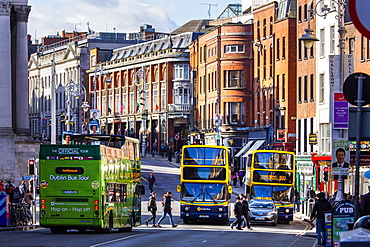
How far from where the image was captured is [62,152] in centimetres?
3039

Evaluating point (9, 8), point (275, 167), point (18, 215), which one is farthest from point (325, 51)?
point (18, 215)

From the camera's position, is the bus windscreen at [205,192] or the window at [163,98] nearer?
the bus windscreen at [205,192]

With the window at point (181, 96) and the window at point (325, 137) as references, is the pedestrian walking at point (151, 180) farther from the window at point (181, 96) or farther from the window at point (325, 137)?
the window at point (181, 96)

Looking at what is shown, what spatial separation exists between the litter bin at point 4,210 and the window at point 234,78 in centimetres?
5786

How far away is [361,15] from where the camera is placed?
7750 millimetres

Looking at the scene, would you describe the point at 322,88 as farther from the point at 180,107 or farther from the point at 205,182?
the point at 180,107

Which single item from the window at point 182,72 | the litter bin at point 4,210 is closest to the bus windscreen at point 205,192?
the litter bin at point 4,210

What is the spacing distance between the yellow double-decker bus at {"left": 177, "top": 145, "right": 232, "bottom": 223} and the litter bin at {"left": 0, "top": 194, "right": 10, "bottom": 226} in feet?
38.1

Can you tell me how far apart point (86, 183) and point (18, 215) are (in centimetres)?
953

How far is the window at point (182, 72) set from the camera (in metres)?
122

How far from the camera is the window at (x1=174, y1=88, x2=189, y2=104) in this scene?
121 metres

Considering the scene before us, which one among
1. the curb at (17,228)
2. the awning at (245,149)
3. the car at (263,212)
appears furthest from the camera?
the awning at (245,149)

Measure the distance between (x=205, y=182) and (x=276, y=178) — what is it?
251 inches

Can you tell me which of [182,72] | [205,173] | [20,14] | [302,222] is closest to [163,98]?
[182,72]
